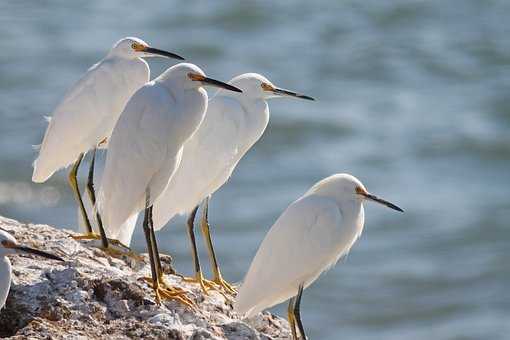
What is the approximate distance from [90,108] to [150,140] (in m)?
1.08

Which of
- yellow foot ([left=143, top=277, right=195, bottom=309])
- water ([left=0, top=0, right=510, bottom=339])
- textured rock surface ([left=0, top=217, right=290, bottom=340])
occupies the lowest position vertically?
water ([left=0, top=0, right=510, bottom=339])

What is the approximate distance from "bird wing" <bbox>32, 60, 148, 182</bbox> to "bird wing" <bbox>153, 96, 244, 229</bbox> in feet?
1.68


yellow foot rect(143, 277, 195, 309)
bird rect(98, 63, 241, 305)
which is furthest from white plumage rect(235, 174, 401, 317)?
bird rect(98, 63, 241, 305)

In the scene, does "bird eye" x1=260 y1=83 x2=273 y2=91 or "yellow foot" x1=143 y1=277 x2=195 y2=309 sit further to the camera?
"bird eye" x1=260 y1=83 x2=273 y2=91

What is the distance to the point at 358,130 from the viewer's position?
1806cm

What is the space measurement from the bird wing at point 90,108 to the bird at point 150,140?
2.78ft

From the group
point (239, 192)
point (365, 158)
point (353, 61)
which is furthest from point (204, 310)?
point (353, 61)

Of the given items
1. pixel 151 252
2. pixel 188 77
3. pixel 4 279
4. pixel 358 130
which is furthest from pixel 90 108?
pixel 358 130

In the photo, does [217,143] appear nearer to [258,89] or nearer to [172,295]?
[258,89]

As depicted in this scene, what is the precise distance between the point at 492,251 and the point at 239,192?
3.28m

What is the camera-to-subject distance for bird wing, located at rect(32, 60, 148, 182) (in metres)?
7.52

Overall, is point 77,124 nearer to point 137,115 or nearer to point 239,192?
point 137,115

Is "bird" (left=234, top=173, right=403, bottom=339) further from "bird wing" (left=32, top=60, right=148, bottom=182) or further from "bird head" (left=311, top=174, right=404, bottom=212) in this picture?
"bird wing" (left=32, top=60, right=148, bottom=182)

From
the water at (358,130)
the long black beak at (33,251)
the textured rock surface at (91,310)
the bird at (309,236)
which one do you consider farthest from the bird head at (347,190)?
the water at (358,130)
